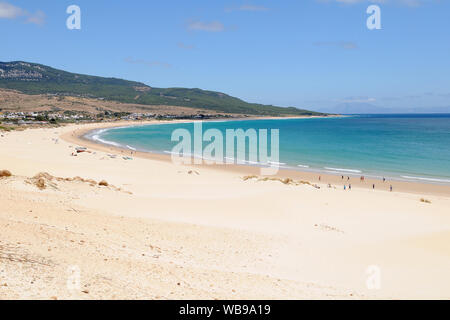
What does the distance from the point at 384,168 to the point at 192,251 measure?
36.1 m

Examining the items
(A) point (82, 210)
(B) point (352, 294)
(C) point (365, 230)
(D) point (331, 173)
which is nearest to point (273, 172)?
(D) point (331, 173)

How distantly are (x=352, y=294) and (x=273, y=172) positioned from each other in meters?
31.1

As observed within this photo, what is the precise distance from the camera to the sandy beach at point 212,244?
771 cm

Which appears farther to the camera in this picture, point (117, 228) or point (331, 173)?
point (331, 173)

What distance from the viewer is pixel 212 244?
11734 millimetres

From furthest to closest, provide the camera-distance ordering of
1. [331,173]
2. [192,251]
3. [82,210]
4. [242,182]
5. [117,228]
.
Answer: [331,173] < [242,182] < [82,210] < [117,228] < [192,251]

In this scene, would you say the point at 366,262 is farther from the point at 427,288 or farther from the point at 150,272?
the point at 150,272

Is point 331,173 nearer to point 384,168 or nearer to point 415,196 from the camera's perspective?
point 384,168

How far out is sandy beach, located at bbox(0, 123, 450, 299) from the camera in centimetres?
771

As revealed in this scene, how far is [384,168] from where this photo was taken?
4134cm
